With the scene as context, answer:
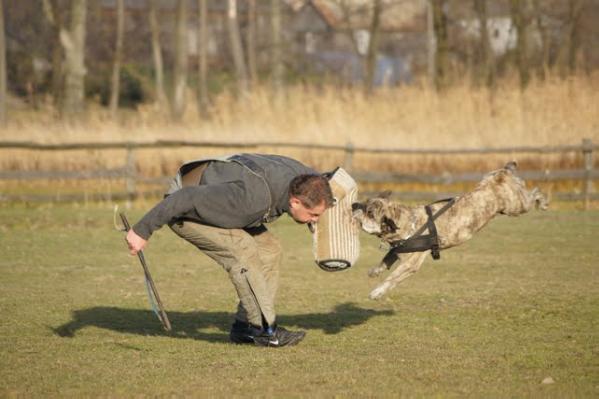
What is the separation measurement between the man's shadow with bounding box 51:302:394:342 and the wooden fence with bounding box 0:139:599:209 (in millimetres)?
10532

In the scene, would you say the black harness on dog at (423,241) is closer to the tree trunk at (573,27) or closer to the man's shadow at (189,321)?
the man's shadow at (189,321)

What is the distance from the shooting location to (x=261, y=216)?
24.2 feet

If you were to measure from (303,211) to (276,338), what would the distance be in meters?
1.24

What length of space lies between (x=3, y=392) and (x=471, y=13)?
3822cm

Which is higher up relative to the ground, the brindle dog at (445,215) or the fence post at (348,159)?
the brindle dog at (445,215)

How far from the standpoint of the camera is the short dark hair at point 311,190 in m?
7.07

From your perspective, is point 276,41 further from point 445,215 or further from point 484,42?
point 445,215

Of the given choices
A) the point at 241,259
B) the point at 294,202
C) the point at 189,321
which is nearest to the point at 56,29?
the point at 189,321

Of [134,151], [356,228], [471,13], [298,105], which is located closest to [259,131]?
[298,105]

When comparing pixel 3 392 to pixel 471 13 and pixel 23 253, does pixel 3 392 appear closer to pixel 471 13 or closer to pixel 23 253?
pixel 23 253

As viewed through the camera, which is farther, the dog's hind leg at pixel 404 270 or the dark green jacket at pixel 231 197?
the dog's hind leg at pixel 404 270

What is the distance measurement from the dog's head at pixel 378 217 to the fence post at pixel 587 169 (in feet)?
41.0

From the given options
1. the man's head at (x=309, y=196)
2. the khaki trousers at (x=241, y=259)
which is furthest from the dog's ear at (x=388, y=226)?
the khaki trousers at (x=241, y=259)

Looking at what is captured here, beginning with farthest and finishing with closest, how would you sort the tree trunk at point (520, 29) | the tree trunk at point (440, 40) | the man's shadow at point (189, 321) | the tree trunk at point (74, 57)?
the tree trunk at point (440, 40)
the tree trunk at point (74, 57)
the tree trunk at point (520, 29)
the man's shadow at point (189, 321)
